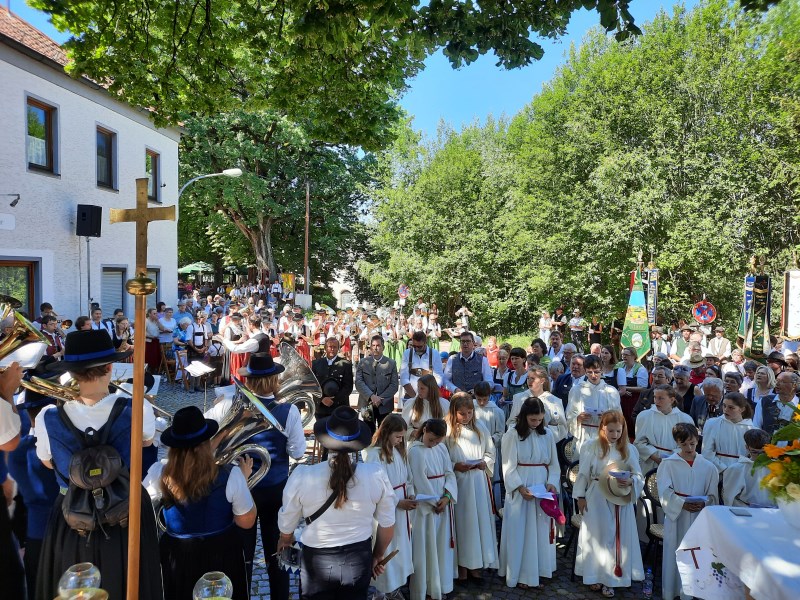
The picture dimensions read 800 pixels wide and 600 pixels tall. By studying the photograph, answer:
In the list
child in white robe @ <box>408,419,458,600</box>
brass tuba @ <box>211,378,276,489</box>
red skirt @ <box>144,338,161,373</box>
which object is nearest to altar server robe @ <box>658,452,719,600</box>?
child in white robe @ <box>408,419,458,600</box>

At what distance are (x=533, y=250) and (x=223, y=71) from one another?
63.1 ft

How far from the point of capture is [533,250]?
25.9 meters

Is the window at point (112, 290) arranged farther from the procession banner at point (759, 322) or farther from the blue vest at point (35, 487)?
the procession banner at point (759, 322)

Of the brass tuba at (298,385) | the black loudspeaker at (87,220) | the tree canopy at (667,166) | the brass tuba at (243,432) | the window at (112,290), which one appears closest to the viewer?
the brass tuba at (243,432)

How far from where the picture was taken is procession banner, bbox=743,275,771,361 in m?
16.2

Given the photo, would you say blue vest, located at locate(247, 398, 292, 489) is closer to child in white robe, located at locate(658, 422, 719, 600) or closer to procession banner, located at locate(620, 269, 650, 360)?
child in white robe, located at locate(658, 422, 719, 600)

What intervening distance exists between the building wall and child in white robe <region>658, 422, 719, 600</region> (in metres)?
14.3

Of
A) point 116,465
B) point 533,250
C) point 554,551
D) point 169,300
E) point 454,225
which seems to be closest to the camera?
point 116,465

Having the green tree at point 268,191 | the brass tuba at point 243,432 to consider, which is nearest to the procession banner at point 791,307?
the brass tuba at point 243,432

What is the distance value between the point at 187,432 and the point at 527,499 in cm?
351

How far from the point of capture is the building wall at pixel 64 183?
533 inches

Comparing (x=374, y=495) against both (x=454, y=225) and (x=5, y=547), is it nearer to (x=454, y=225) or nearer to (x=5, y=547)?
(x=5, y=547)

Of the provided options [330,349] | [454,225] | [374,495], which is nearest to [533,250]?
[454,225]

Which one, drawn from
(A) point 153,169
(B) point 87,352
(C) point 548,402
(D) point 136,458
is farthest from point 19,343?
(A) point 153,169
